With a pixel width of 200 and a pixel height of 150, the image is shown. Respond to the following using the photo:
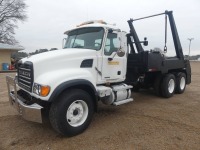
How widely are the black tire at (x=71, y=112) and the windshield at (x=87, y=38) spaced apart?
55.6 inches

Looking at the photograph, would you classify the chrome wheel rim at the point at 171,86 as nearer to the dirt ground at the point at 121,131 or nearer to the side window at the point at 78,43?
the dirt ground at the point at 121,131

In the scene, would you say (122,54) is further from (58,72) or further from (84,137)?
(84,137)

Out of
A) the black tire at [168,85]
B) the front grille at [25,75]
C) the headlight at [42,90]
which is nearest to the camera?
the headlight at [42,90]

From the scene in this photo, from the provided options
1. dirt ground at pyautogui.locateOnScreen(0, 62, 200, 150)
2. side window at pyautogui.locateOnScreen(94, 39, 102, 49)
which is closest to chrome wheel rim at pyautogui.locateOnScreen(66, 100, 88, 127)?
dirt ground at pyautogui.locateOnScreen(0, 62, 200, 150)

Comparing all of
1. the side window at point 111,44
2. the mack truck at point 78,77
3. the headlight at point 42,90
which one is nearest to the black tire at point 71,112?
the mack truck at point 78,77

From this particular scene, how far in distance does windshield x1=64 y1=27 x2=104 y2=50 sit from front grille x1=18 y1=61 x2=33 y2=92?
1578mm

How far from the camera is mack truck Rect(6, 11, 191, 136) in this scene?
4402 millimetres

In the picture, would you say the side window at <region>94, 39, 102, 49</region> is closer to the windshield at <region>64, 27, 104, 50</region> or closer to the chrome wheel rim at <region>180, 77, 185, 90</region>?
the windshield at <region>64, 27, 104, 50</region>

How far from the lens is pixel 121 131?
193 inches

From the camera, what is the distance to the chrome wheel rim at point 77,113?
468 centimetres

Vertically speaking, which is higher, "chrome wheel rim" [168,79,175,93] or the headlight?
the headlight

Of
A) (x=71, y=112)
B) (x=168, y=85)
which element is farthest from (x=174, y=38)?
(x=71, y=112)

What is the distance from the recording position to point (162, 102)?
7.61 m

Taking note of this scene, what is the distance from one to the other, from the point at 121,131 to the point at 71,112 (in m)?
1.23
